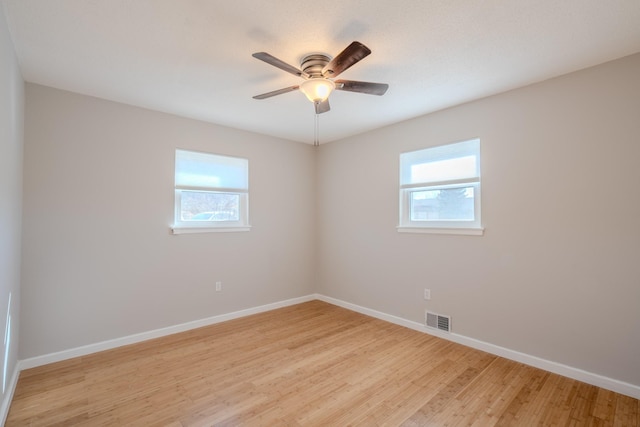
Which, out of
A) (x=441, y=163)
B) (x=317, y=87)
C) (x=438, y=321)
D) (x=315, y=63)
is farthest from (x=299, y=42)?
(x=438, y=321)

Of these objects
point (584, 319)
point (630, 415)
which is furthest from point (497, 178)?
point (630, 415)

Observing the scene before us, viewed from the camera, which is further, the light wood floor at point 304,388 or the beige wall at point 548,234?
the beige wall at point 548,234

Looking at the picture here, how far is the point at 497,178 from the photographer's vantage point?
293 centimetres

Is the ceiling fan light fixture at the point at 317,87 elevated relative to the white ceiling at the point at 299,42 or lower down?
lower down

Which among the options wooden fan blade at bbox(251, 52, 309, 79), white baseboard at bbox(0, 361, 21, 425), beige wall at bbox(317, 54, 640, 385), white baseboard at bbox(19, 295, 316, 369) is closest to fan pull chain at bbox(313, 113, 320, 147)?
beige wall at bbox(317, 54, 640, 385)

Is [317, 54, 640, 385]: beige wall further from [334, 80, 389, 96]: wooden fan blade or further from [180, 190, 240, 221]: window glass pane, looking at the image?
[180, 190, 240, 221]: window glass pane

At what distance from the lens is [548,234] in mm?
2623

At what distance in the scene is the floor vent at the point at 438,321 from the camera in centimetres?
327

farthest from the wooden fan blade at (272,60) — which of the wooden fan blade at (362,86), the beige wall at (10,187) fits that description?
the beige wall at (10,187)

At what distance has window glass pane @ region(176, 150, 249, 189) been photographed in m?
3.62

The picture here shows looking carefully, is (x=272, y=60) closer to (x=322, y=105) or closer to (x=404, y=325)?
(x=322, y=105)

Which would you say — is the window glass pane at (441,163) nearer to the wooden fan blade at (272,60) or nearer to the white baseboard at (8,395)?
the wooden fan blade at (272,60)

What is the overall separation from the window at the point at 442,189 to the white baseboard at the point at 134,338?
232 cm

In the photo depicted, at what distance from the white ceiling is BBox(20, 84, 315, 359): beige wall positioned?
1.37 feet
